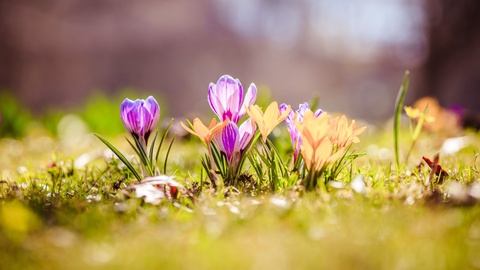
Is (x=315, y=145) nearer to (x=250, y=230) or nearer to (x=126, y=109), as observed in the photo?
(x=250, y=230)

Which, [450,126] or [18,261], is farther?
[450,126]

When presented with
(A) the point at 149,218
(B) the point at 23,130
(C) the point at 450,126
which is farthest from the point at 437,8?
(A) the point at 149,218

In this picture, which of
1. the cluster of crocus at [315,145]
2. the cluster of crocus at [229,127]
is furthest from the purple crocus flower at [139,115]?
the cluster of crocus at [315,145]

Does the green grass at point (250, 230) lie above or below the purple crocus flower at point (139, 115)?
below

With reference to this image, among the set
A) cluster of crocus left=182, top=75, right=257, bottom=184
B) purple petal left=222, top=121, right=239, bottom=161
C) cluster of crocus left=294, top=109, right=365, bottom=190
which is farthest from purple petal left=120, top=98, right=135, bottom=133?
cluster of crocus left=294, top=109, right=365, bottom=190

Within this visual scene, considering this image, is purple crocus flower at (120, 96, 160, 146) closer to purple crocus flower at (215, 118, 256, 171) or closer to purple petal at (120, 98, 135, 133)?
purple petal at (120, 98, 135, 133)

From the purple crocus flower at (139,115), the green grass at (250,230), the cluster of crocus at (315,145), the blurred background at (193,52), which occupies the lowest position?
the green grass at (250,230)

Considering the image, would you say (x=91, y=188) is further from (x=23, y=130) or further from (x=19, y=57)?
(x=19, y=57)

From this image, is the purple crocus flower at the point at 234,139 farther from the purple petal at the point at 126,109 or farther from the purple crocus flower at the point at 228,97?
the purple petal at the point at 126,109
